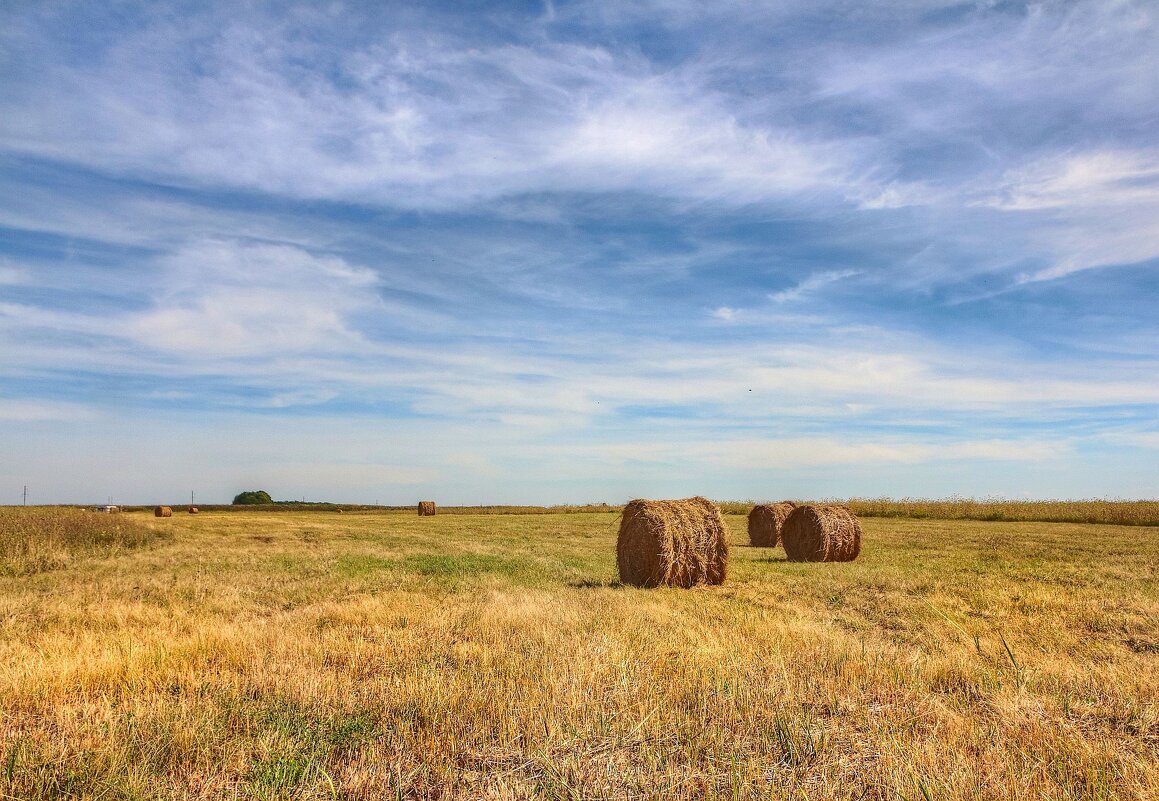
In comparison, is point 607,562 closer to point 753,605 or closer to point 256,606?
point 753,605

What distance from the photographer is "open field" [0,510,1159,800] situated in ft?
13.7

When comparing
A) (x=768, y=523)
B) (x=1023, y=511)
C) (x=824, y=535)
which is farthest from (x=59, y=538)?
(x=1023, y=511)

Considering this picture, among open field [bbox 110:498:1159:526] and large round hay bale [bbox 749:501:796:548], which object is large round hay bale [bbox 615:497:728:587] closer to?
large round hay bale [bbox 749:501:796:548]

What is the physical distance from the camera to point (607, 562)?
19141 mm

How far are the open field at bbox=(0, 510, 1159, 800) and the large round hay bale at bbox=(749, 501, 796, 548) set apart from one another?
41.6ft

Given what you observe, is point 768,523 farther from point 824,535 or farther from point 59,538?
point 59,538

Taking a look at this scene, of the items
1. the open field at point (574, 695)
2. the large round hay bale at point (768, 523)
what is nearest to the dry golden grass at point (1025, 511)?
the large round hay bale at point (768, 523)

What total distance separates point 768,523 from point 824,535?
18.4ft

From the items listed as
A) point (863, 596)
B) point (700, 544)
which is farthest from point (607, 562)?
point (863, 596)

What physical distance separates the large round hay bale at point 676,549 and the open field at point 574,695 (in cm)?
207

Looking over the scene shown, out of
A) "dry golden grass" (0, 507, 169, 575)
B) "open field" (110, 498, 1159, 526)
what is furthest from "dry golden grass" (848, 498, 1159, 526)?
"dry golden grass" (0, 507, 169, 575)

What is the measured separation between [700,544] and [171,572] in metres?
11.2

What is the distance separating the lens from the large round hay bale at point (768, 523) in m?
24.9

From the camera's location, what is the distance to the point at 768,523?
25016mm
